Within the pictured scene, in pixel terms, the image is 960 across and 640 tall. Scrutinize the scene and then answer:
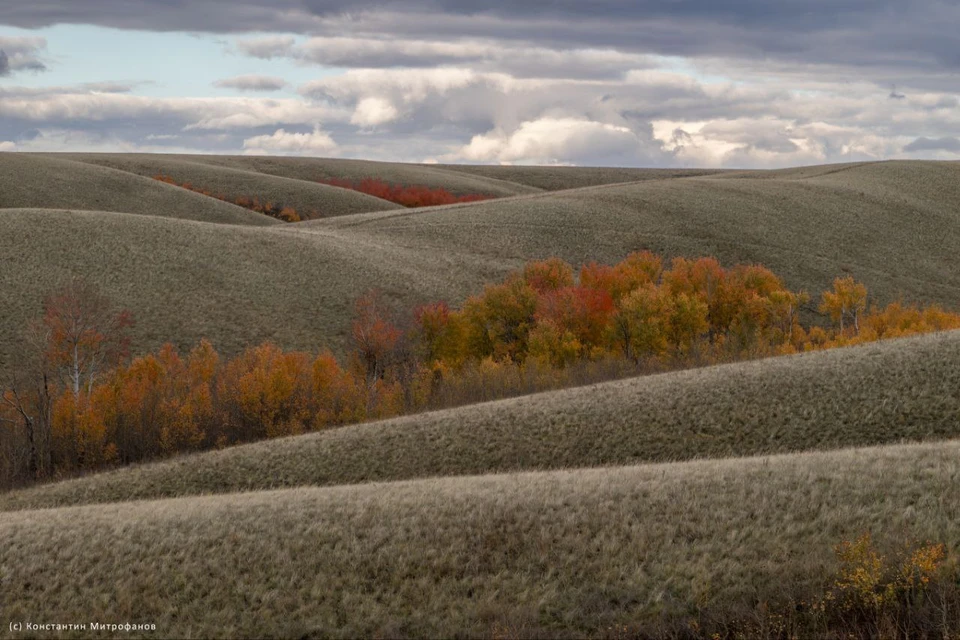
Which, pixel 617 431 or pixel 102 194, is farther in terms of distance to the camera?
pixel 102 194

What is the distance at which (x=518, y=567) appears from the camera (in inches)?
638

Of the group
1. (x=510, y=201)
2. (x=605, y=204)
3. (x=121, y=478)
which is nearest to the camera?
(x=121, y=478)

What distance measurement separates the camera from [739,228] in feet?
326

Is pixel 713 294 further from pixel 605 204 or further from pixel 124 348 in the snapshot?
pixel 124 348

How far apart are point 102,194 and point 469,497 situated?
12193 centimetres

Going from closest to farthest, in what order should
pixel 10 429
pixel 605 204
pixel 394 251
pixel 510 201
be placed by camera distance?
pixel 10 429 → pixel 394 251 → pixel 605 204 → pixel 510 201

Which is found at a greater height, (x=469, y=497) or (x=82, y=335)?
(x=469, y=497)

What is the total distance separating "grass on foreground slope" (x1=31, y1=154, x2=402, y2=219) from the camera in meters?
148

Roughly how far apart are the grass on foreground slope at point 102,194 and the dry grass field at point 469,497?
49588 mm

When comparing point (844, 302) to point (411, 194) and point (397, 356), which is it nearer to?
point (397, 356)

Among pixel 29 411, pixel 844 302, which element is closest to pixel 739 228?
pixel 844 302

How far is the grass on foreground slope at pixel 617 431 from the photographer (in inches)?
1151

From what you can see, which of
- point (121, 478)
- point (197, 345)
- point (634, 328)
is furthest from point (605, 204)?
point (121, 478)

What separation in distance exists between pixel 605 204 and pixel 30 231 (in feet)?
213
